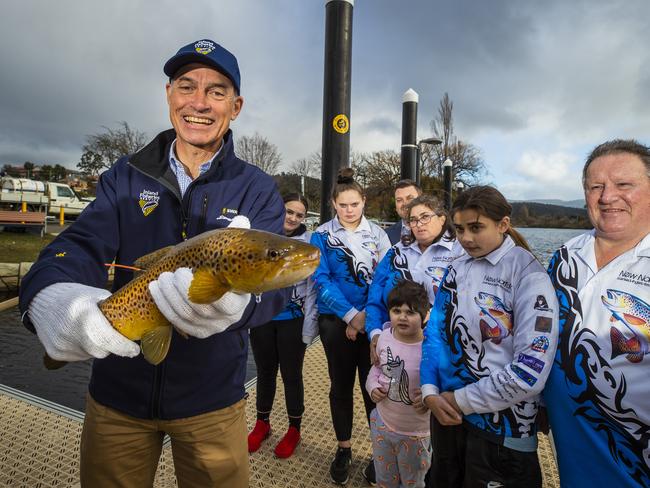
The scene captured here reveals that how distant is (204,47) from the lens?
6.88ft

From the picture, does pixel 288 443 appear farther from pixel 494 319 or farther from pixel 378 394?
pixel 494 319

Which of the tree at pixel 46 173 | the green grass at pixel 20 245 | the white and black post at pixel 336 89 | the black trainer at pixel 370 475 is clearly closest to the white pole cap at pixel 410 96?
the white and black post at pixel 336 89

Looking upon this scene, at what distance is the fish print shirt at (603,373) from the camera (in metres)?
1.62

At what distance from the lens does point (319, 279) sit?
360 cm

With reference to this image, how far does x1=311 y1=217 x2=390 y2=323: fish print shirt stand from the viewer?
3541 mm

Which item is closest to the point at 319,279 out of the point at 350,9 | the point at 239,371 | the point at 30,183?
the point at 239,371

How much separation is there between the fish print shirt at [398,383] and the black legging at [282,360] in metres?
0.92

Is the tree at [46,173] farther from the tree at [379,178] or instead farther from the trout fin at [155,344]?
the trout fin at [155,344]

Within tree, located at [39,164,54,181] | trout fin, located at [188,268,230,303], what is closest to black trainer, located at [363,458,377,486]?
trout fin, located at [188,268,230,303]

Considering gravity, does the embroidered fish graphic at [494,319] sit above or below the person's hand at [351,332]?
above

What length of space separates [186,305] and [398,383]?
196 centimetres

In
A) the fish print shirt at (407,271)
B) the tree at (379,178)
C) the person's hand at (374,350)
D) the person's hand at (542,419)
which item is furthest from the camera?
the tree at (379,178)

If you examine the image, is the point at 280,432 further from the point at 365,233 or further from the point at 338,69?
the point at 338,69

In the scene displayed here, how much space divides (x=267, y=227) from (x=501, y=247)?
1.39 m
